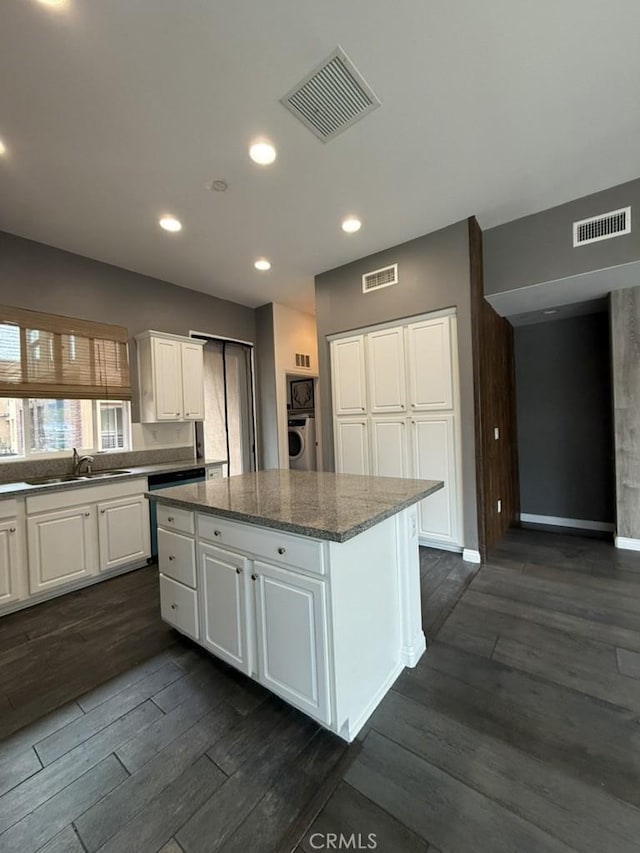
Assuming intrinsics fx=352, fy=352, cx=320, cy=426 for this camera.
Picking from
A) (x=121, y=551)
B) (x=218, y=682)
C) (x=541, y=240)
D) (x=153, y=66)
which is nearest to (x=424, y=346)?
(x=541, y=240)

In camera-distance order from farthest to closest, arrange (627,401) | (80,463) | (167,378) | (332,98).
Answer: (167,378) < (80,463) < (627,401) < (332,98)

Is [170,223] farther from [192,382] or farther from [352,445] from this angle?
[352,445]

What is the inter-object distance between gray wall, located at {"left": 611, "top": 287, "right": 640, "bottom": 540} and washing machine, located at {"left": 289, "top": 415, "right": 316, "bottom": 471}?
12.5 feet

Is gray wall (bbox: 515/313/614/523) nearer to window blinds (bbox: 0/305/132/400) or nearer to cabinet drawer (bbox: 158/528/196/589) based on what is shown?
cabinet drawer (bbox: 158/528/196/589)

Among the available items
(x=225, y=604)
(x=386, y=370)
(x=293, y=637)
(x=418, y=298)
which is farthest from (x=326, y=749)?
(x=418, y=298)

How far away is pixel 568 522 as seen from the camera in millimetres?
4145

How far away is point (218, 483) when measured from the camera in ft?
7.80

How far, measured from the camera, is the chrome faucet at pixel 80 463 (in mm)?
3305

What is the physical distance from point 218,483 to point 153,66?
2.21 meters

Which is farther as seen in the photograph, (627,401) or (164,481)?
(164,481)

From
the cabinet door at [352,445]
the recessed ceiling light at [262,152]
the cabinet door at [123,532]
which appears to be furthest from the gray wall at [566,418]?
the cabinet door at [123,532]

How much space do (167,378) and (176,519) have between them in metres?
2.24

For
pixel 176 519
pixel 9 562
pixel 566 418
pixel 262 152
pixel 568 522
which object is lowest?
pixel 568 522

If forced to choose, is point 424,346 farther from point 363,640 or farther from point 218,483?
point 363,640
